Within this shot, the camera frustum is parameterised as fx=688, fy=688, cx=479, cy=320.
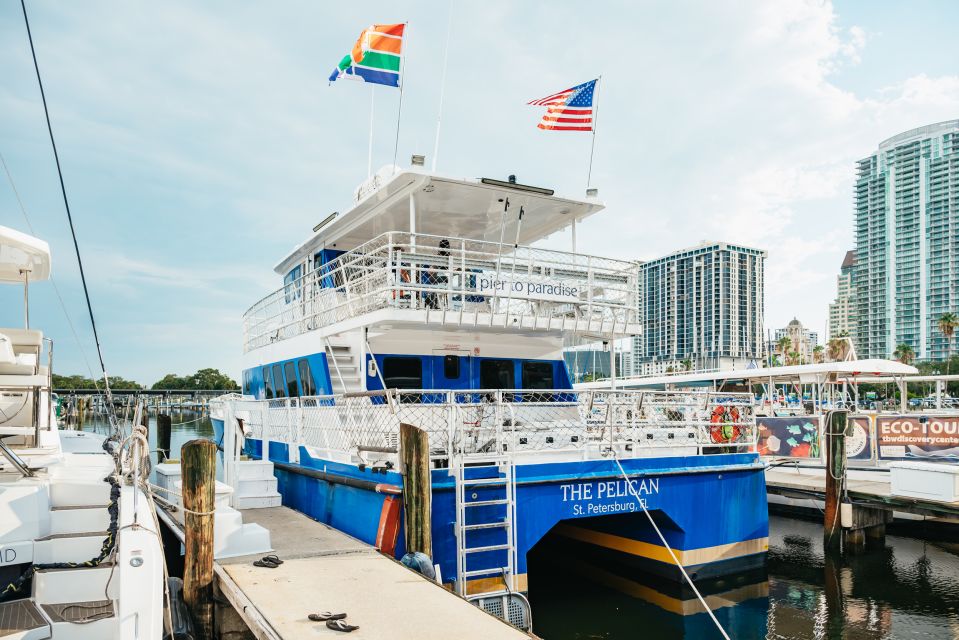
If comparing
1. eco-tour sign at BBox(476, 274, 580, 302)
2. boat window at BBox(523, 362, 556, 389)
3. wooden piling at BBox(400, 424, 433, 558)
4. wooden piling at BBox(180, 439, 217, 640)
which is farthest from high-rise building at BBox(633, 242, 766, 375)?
wooden piling at BBox(180, 439, 217, 640)

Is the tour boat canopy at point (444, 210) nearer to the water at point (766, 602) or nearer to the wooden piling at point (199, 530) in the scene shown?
the wooden piling at point (199, 530)

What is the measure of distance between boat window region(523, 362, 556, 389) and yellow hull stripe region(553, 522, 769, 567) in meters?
2.90

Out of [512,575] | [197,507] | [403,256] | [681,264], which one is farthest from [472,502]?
[681,264]

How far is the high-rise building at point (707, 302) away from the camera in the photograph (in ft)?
327

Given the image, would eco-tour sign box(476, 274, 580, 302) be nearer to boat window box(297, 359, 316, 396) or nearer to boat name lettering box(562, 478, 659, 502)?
boat name lettering box(562, 478, 659, 502)

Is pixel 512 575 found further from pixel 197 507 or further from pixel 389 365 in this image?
pixel 389 365

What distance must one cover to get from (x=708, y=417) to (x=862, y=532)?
19.6 feet

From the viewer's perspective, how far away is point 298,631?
198 inches

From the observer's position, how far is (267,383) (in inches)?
613

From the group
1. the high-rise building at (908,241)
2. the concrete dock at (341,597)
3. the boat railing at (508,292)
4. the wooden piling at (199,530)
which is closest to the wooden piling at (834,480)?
the boat railing at (508,292)

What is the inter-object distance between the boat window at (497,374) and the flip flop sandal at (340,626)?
7550mm

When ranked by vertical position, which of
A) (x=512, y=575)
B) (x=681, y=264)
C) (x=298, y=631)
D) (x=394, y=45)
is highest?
(x=681, y=264)

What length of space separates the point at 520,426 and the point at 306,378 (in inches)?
200

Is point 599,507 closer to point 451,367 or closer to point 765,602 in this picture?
point 765,602
